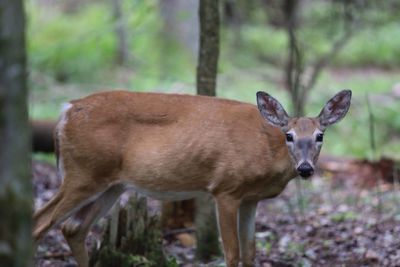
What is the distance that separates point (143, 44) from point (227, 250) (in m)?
13.7

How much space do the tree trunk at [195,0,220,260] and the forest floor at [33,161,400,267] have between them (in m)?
0.19

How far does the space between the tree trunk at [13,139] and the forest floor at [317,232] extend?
3301mm

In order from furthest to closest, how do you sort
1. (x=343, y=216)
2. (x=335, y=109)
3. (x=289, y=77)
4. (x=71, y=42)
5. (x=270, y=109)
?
(x=71, y=42) → (x=289, y=77) → (x=343, y=216) → (x=335, y=109) → (x=270, y=109)

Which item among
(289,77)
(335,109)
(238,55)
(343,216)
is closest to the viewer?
(335,109)

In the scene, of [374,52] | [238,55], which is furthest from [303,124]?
[374,52]

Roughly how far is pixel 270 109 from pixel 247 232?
106 centimetres

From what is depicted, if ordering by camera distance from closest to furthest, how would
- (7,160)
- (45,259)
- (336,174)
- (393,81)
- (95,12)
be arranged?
(7,160), (45,259), (336,174), (393,81), (95,12)

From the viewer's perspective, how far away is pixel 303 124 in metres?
6.52

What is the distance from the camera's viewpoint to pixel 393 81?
17766mm

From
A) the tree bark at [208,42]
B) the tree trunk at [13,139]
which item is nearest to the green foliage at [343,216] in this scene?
the tree bark at [208,42]

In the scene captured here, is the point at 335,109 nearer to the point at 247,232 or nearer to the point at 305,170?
the point at 305,170

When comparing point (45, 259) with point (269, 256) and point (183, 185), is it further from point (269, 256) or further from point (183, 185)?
point (269, 256)

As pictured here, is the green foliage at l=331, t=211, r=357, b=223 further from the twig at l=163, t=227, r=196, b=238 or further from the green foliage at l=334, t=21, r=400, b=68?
the green foliage at l=334, t=21, r=400, b=68

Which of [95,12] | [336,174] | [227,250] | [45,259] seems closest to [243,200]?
[227,250]
